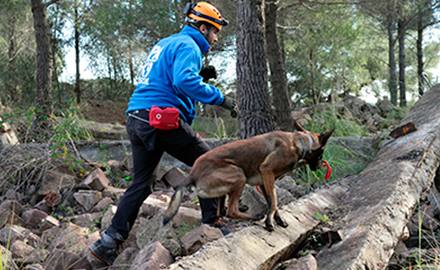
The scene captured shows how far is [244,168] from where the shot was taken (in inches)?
118

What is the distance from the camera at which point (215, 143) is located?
22.9ft

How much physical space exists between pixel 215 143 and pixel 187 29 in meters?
3.57

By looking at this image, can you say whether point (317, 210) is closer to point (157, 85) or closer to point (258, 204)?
point (258, 204)

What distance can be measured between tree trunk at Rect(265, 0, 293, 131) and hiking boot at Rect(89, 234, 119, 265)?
13.2 feet

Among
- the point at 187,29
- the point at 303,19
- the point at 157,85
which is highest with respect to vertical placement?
the point at 303,19

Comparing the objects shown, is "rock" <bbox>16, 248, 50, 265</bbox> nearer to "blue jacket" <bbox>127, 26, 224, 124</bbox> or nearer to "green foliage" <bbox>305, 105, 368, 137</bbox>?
"blue jacket" <bbox>127, 26, 224, 124</bbox>

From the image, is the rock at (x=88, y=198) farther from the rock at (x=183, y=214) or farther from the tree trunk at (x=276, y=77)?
the tree trunk at (x=276, y=77)

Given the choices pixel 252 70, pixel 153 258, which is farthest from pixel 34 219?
pixel 252 70

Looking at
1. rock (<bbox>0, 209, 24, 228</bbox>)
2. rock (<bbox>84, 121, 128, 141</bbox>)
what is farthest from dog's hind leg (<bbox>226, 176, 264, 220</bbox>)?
rock (<bbox>84, 121, 128, 141</bbox>)

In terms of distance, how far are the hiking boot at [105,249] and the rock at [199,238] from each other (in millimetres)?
759

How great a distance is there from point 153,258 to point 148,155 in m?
1.04

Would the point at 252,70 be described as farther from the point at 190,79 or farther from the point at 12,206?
the point at 12,206

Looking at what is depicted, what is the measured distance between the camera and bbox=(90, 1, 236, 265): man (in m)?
3.36

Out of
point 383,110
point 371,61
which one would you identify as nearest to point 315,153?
point 383,110
